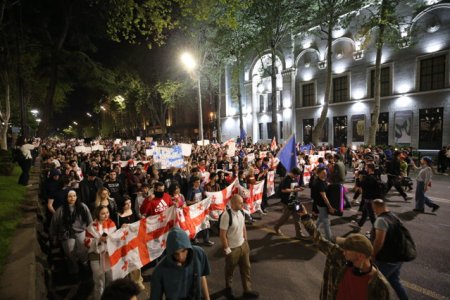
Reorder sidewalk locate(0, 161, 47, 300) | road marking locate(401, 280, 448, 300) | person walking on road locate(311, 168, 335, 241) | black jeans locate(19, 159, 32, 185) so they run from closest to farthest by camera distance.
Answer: sidewalk locate(0, 161, 47, 300), road marking locate(401, 280, 448, 300), person walking on road locate(311, 168, 335, 241), black jeans locate(19, 159, 32, 185)

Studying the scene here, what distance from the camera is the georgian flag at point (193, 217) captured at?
573cm

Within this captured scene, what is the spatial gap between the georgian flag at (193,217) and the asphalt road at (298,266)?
25.2 inches

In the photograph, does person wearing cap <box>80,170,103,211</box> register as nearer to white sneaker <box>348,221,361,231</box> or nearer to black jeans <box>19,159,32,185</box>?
black jeans <box>19,159,32,185</box>

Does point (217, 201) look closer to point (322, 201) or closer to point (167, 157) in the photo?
point (322, 201)

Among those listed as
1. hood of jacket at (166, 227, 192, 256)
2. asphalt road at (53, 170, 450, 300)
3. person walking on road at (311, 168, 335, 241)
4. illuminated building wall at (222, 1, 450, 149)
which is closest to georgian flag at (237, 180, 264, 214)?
asphalt road at (53, 170, 450, 300)

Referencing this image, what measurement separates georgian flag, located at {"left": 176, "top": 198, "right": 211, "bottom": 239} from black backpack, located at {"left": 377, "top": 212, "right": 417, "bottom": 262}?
11.6 feet

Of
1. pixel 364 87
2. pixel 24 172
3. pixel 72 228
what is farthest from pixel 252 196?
pixel 364 87

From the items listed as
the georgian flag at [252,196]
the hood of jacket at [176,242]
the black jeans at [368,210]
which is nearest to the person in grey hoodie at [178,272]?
the hood of jacket at [176,242]

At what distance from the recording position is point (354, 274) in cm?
246

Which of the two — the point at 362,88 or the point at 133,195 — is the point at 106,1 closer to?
the point at 133,195

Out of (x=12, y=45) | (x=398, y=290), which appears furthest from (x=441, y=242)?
(x=12, y=45)

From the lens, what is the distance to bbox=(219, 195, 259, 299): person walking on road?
173 inches

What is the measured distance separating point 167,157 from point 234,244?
20.4 feet

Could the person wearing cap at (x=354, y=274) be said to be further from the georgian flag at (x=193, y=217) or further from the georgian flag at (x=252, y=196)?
the georgian flag at (x=252, y=196)
